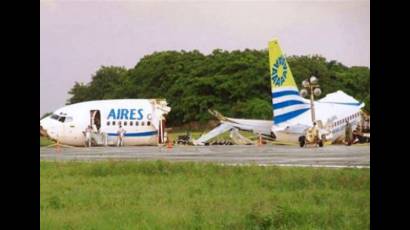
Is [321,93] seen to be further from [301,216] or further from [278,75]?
[301,216]

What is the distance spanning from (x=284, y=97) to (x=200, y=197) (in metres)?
20.0

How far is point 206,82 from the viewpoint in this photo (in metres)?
29.4

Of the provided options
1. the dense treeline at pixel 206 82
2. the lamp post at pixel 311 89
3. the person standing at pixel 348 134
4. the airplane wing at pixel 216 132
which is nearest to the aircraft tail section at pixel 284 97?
the lamp post at pixel 311 89

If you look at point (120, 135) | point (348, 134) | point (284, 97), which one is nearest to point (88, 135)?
point (120, 135)

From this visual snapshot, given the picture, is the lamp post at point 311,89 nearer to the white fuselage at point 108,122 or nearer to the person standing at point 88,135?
the white fuselage at point 108,122

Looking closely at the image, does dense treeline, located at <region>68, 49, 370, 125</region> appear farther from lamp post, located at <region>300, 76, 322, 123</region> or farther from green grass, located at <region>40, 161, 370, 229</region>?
green grass, located at <region>40, 161, 370, 229</region>

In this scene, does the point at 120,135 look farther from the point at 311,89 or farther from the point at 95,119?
the point at 311,89

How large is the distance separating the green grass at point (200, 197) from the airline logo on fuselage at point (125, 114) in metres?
14.8

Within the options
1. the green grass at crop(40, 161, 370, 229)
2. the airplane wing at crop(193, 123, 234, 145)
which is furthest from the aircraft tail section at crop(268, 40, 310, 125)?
the green grass at crop(40, 161, 370, 229)

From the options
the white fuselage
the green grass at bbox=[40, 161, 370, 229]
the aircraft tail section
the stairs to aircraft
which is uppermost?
the aircraft tail section

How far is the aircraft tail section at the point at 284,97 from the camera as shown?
3020 centimetres

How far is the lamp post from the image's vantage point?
94.8 ft

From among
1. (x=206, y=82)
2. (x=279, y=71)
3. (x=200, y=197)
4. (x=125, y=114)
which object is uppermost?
(x=279, y=71)
